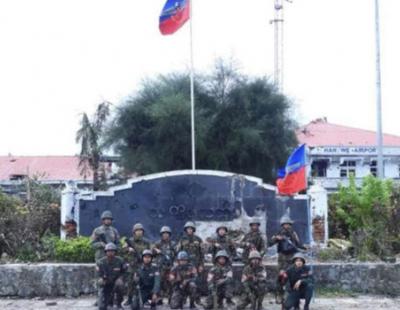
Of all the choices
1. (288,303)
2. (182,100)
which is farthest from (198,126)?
(288,303)

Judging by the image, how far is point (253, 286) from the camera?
10562 millimetres

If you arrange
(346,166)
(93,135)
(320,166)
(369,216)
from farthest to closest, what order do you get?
(320,166) < (346,166) < (93,135) < (369,216)

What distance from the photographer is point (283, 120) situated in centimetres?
2522

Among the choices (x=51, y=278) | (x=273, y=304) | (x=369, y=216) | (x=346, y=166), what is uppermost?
(x=346, y=166)

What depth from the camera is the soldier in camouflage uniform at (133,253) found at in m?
10.8

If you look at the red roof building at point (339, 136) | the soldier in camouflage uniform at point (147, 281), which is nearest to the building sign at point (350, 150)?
the red roof building at point (339, 136)

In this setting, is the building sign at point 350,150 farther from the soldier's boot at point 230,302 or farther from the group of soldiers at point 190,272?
the soldier's boot at point 230,302

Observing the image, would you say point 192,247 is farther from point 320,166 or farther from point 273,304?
point 320,166

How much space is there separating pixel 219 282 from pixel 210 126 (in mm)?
13895

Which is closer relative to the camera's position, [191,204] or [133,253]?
[133,253]

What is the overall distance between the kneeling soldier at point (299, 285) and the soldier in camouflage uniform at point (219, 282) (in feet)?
3.45

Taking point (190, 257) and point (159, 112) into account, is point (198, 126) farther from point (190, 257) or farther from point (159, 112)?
point (190, 257)

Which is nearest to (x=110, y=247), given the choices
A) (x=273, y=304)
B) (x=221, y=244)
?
(x=221, y=244)

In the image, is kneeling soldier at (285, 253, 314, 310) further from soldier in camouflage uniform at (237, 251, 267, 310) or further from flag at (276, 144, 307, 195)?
flag at (276, 144, 307, 195)
